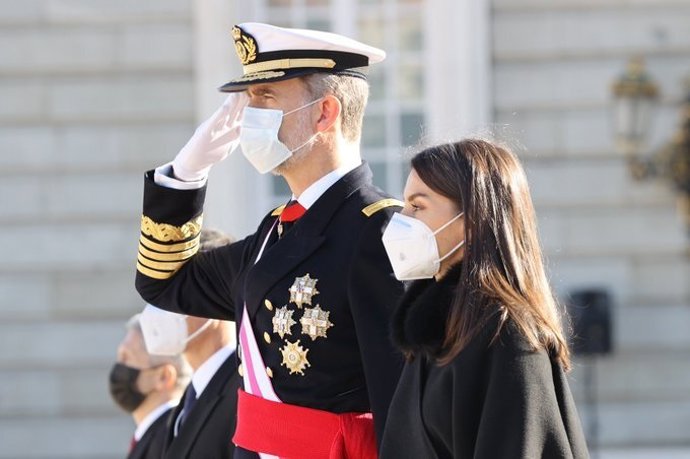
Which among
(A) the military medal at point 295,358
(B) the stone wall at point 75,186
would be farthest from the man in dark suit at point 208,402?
(B) the stone wall at point 75,186

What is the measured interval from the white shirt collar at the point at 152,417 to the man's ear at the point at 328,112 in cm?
164

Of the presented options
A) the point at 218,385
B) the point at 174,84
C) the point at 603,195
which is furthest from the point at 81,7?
the point at 218,385

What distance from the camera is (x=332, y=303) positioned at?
11.3ft

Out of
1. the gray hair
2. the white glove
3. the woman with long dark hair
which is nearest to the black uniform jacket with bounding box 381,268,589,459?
the woman with long dark hair

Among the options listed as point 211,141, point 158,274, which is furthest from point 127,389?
point 211,141

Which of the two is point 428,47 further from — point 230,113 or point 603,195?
point 230,113

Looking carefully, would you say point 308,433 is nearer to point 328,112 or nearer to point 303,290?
point 303,290

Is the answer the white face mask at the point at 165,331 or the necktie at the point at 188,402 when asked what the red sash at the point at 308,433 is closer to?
the necktie at the point at 188,402

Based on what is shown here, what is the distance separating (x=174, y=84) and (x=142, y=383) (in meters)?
5.02

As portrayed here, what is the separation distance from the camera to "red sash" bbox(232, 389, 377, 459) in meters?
3.42

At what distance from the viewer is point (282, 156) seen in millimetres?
3650

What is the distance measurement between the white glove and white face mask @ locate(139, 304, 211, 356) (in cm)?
68

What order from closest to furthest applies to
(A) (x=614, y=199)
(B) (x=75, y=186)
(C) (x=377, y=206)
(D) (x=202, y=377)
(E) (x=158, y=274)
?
1. (C) (x=377, y=206)
2. (E) (x=158, y=274)
3. (D) (x=202, y=377)
4. (A) (x=614, y=199)
5. (B) (x=75, y=186)

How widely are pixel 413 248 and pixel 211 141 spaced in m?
0.92
